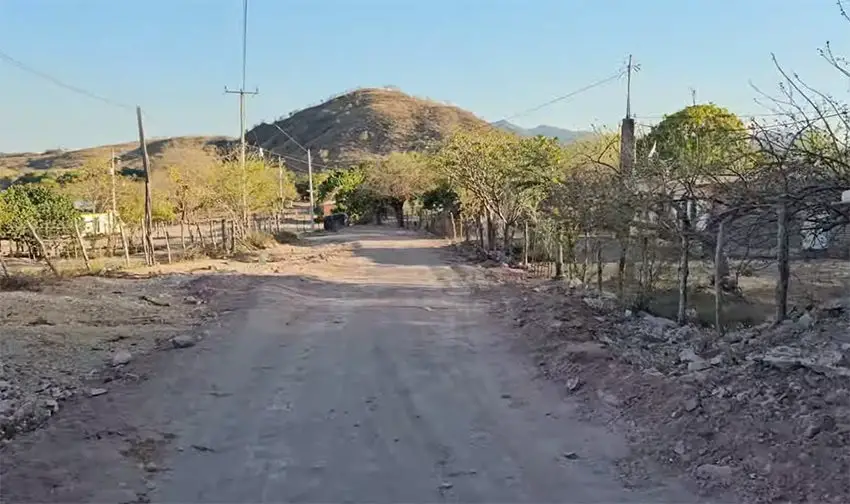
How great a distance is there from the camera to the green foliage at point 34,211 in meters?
31.6

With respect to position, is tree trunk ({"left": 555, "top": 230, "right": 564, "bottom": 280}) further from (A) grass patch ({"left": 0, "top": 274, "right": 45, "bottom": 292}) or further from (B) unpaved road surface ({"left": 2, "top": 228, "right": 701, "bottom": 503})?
(A) grass patch ({"left": 0, "top": 274, "right": 45, "bottom": 292})

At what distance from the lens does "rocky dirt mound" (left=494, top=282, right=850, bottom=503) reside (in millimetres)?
4824

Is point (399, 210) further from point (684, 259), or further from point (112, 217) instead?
point (684, 259)

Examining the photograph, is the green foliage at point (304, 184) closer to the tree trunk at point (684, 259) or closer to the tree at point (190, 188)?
the tree at point (190, 188)

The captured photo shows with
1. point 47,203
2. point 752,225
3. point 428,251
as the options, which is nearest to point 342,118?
point 47,203

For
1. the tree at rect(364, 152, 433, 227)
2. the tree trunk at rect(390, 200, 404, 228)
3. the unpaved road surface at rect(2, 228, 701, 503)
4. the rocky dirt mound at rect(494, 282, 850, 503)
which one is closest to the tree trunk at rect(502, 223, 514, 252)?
the unpaved road surface at rect(2, 228, 701, 503)

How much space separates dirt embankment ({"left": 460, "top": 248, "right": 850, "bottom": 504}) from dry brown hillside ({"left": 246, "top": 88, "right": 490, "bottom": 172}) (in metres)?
84.4

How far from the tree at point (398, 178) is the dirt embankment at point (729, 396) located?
1728 inches

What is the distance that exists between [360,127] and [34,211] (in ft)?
246

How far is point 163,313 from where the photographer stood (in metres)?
12.4

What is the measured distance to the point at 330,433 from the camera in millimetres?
6098

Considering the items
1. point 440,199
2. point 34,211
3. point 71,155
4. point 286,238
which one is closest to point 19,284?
point 34,211

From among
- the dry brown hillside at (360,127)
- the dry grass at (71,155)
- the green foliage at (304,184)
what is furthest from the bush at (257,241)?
the dry grass at (71,155)

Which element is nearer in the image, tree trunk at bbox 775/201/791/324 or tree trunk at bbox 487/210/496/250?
tree trunk at bbox 775/201/791/324
